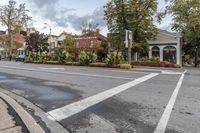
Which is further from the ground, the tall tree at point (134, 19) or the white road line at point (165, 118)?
the tall tree at point (134, 19)

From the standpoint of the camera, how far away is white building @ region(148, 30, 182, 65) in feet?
113

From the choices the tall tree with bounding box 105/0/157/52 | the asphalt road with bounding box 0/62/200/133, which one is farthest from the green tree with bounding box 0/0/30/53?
the asphalt road with bounding box 0/62/200/133

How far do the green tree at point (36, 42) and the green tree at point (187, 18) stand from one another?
31843mm

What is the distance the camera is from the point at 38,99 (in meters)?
7.62

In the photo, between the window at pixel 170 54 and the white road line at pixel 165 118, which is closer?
the white road line at pixel 165 118

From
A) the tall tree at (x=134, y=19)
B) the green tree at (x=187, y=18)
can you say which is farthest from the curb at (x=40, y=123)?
the green tree at (x=187, y=18)

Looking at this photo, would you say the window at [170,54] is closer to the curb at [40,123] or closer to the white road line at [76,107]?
the white road line at [76,107]

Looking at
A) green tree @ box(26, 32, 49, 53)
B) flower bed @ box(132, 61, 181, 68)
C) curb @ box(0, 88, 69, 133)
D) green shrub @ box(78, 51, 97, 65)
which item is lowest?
curb @ box(0, 88, 69, 133)

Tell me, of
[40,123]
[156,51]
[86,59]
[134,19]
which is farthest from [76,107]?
[156,51]

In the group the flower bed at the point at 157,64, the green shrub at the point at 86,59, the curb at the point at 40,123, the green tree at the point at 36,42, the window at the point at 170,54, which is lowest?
the curb at the point at 40,123

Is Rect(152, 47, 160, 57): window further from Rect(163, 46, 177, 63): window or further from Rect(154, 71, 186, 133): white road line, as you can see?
Rect(154, 71, 186, 133): white road line

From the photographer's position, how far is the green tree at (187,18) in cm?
3288

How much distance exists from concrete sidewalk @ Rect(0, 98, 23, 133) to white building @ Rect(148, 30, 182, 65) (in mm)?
31962

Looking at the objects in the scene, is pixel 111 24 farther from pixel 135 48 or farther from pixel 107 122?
pixel 107 122
